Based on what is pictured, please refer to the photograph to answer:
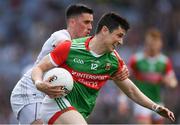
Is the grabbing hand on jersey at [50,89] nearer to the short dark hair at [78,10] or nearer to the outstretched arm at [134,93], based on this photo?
the outstretched arm at [134,93]

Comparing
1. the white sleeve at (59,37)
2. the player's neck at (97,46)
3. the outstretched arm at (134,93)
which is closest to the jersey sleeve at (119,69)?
the outstretched arm at (134,93)

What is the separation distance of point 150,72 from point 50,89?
637 cm

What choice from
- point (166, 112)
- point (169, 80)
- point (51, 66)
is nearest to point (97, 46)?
point (51, 66)

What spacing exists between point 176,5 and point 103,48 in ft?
37.1

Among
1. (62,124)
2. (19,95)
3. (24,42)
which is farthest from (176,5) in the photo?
(62,124)

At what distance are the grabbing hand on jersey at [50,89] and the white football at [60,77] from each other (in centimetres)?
6

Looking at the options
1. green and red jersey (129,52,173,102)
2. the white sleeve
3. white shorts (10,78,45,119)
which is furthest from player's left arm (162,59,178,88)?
the white sleeve

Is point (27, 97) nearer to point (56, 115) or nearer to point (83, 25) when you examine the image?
point (83, 25)

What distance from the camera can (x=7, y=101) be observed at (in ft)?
57.5

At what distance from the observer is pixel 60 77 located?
346 inches

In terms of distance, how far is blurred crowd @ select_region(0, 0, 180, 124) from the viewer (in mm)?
17797

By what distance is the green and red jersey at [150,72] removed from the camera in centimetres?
1457

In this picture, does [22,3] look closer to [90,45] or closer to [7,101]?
[7,101]

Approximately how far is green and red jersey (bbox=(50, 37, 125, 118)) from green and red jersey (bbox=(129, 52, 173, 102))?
5.34 m
